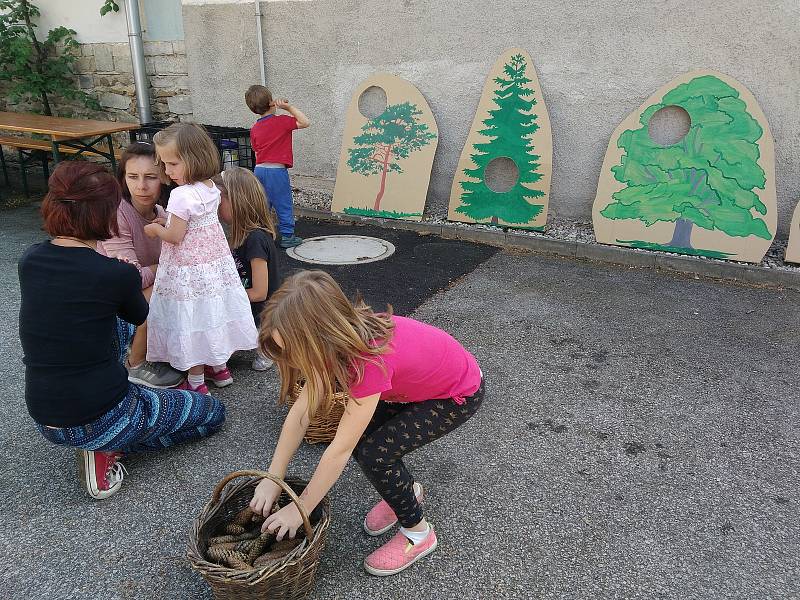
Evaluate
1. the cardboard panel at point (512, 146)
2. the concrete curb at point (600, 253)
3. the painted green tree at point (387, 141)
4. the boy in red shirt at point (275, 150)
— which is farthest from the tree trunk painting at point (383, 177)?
the boy in red shirt at point (275, 150)

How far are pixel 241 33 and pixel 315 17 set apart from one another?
3.29 feet

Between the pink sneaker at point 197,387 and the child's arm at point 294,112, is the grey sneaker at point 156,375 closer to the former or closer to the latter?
the pink sneaker at point 197,387

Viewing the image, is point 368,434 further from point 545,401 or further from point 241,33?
point 241,33

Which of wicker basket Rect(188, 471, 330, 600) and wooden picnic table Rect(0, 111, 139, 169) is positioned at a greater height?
wooden picnic table Rect(0, 111, 139, 169)

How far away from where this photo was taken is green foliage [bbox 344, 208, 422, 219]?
6.02 m

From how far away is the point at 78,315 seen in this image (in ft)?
7.13

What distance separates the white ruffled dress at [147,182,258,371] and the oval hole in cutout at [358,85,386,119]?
3.59 metres

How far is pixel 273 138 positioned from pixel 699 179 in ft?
12.0

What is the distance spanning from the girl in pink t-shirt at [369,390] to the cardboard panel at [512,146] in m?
3.70

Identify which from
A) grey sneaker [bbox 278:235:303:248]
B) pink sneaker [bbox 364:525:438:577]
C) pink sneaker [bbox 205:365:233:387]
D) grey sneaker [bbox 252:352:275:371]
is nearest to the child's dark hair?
grey sneaker [bbox 278:235:303:248]

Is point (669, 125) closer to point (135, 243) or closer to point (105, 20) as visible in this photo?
point (135, 243)

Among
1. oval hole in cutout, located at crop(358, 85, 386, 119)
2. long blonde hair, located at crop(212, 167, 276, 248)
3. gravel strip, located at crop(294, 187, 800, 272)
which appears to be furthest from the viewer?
oval hole in cutout, located at crop(358, 85, 386, 119)

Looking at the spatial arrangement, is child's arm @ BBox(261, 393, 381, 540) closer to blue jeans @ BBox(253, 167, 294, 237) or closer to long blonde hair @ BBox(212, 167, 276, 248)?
long blonde hair @ BBox(212, 167, 276, 248)

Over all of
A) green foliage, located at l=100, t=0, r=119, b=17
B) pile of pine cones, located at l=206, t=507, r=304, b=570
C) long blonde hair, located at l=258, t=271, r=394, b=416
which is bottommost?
pile of pine cones, located at l=206, t=507, r=304, b=570
